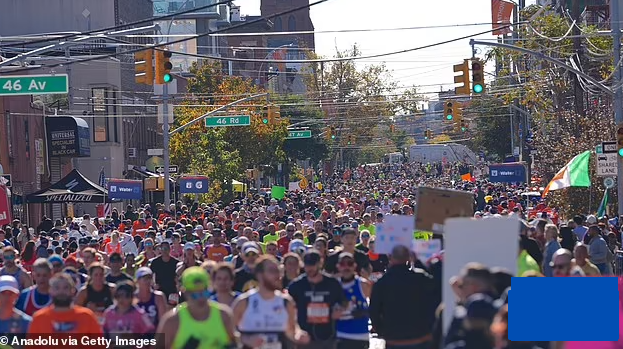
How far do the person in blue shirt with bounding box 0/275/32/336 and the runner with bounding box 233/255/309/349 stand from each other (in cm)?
213

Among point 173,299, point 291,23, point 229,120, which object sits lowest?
point 173,299

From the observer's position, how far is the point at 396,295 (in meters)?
12.4

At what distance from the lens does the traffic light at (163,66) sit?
2775 centimetres

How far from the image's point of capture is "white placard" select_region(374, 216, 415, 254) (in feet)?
46.9

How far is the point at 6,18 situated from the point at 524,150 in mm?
29541

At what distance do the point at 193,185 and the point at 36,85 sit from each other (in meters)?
19.7

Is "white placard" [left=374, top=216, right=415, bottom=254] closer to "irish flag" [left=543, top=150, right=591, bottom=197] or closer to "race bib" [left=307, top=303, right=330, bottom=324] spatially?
"race bib" [left=307, top=303, right=330, bottom=324]

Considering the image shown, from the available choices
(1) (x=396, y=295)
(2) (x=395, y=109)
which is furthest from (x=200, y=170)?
(2) (x=395, y=109)

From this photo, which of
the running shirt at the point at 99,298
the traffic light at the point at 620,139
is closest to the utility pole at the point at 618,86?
the traffic light at the point at 620,139

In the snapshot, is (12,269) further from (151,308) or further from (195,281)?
(195,281)

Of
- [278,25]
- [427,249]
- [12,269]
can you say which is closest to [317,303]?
[427,249]

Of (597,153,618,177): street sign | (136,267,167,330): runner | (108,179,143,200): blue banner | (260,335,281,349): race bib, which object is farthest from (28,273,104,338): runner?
(108,179,143,200): blue banner

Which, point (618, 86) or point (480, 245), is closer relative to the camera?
point (480, 245)

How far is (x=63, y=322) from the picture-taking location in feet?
34.9
